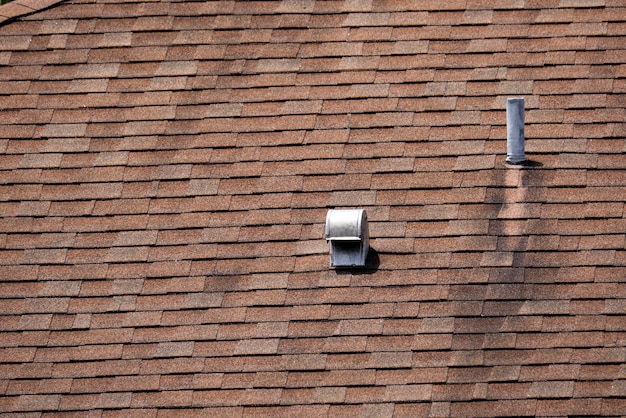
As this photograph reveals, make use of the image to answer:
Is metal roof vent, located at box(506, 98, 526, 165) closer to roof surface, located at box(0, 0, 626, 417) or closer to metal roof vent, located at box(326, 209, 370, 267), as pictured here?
roof surface, located at box(0, 0, 626, 417)

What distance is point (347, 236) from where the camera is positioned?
1120cm

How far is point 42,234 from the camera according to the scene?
1216 centimetres

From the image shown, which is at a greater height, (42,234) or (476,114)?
(476,114)

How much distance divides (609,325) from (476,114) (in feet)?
8.06

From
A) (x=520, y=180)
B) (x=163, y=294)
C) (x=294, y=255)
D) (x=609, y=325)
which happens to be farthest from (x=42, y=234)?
(x=609, y=325)

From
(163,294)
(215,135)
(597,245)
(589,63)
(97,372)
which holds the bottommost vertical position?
(97,372)

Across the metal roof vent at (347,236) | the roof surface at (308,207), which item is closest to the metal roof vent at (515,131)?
the roof surface at (308,207)

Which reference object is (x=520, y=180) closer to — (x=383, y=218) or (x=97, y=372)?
(x=383, y=218)

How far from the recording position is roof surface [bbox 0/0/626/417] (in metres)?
10.8

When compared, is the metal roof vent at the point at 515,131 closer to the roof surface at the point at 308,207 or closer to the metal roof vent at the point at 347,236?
the roof surface at the point at 308,207

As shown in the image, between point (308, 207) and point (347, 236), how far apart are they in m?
Result: 0.82

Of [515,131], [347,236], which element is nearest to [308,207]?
[347,236]

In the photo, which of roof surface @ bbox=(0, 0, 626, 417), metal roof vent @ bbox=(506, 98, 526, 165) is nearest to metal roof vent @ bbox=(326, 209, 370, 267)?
roof surface @ bbox=(0, 0, 626, 417)

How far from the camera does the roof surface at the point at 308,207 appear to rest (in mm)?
10836
